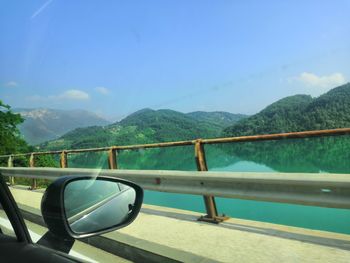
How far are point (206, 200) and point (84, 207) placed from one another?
4.05 metres

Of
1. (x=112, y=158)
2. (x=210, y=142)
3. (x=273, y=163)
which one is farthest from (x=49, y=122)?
(x=112, y=158)

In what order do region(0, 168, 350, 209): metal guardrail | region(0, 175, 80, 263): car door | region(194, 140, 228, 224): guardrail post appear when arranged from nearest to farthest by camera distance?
1. region(0, 175, 80, 263): car door
2. region(0, 168, 350, 209): metal guardrail
3. region(194, 140, 228, 224): guardrail post

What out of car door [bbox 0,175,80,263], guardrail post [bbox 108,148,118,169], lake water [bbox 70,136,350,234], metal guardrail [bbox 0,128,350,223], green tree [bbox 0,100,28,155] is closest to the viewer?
car door [bbox 0,175,80,263]

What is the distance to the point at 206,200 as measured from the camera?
6.43 meters

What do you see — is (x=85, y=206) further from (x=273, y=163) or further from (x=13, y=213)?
(x=273, y=163)

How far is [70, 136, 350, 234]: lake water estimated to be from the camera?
4926mm

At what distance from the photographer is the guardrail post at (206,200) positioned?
6402 millimetres

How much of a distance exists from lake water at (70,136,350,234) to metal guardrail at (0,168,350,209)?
0.19 m

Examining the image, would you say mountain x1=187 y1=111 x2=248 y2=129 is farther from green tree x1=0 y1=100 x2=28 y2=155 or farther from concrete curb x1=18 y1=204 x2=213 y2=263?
green tree x1=0 y1=100 x2=28 y2=155

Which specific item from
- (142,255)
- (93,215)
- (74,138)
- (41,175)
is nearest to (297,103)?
(142,255)

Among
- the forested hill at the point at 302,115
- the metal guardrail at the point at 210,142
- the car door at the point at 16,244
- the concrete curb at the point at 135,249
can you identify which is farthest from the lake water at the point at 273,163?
the car door at the point at 16,244

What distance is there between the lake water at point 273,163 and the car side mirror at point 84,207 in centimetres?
115

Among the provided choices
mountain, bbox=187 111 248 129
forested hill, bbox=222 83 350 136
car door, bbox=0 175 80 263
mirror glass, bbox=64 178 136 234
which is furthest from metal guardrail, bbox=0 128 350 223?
car door, bbox=0 175 80 263

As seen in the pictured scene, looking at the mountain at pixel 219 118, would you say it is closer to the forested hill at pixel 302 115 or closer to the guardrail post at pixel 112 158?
the forested hill at pixel 302 115
